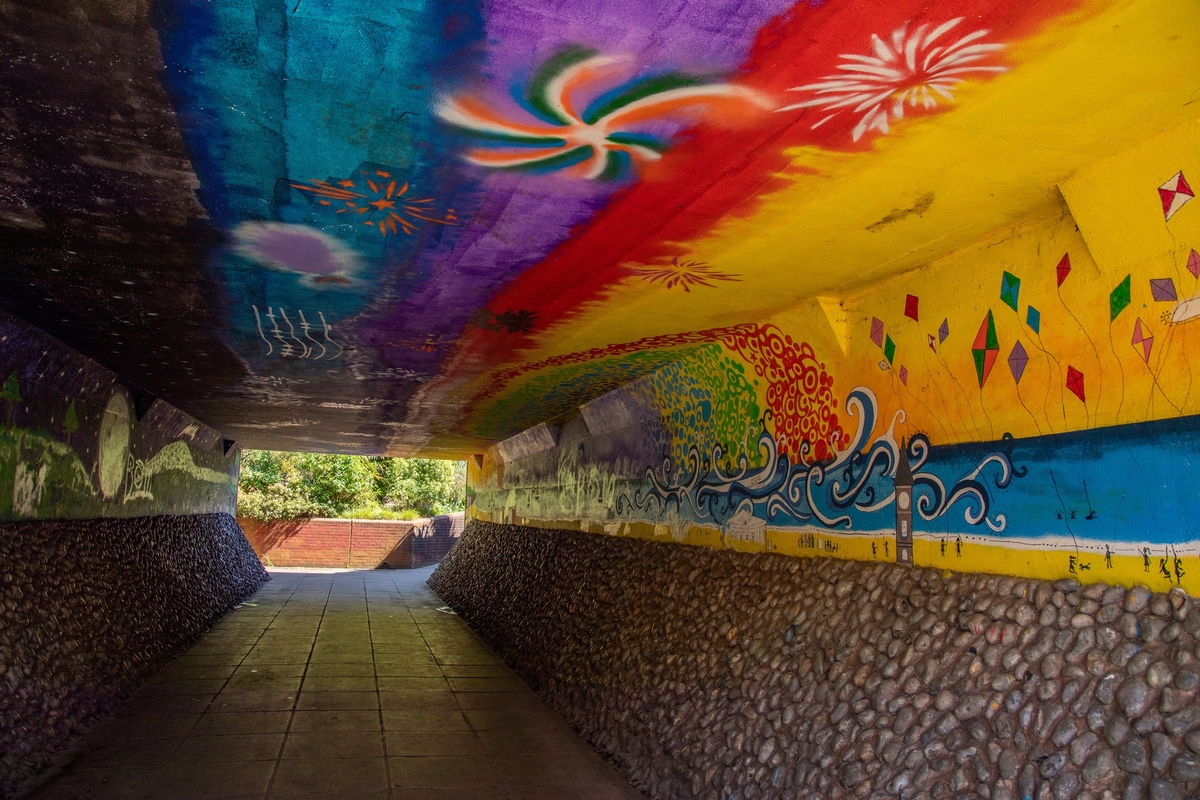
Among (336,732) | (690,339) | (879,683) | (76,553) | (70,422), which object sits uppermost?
(690,339)

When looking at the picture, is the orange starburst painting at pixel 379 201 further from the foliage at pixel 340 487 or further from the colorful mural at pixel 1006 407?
the foliage at pixel 340 487

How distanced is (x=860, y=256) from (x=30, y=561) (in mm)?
8400

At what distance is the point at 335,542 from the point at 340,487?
4.34 metres

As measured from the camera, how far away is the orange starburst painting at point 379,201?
4375 millimetres

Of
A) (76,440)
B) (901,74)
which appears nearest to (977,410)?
(901,74)

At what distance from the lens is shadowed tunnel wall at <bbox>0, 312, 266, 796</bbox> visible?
7.45 m

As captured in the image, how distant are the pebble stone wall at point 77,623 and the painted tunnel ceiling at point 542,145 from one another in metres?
2.93

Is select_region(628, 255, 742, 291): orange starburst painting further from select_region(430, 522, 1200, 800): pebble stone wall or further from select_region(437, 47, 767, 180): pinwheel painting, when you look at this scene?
select_region(430, 522, 1200, 800): pebble stone wall

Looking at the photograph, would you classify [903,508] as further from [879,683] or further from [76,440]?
[76,440]

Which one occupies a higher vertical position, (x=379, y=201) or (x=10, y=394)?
(x=379, y=201)

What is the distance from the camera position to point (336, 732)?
8211 millimetres

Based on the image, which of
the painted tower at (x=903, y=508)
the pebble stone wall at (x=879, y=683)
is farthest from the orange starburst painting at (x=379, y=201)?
the pebble stone wall at (x=879, y=683)

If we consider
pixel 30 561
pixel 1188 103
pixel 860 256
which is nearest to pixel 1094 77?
pixel 1188 103

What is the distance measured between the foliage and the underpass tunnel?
1938cm
